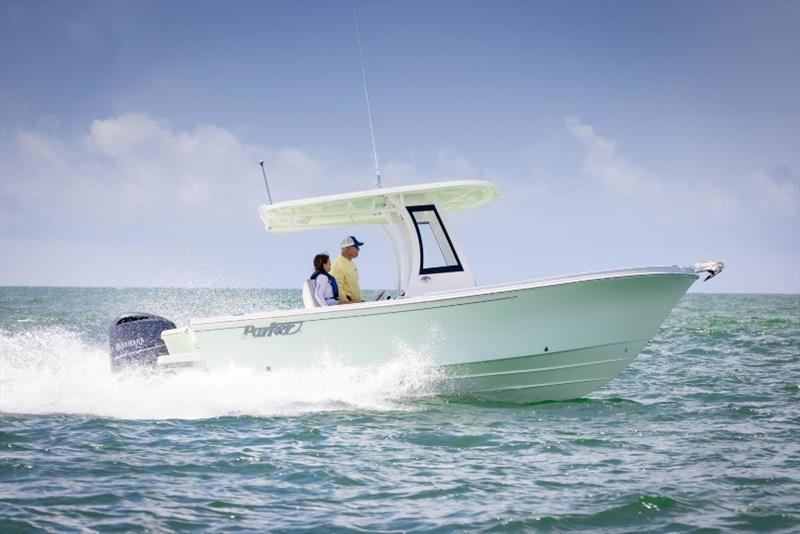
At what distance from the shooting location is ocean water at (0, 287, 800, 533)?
18.8ft

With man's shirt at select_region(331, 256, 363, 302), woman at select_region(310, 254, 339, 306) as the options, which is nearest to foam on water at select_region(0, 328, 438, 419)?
woman at select_region(310, 254, 339, 306)

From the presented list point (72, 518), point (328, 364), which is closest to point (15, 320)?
point (328, 364)

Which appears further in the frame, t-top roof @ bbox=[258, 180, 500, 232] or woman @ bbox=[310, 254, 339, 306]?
t-top roof @ bbox=[258, 180, 500, 232]

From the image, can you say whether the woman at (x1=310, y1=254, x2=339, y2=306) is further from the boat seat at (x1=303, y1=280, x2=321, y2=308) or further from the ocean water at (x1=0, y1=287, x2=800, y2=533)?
the ocean water at (x1=0, y1=287, x2=800, y2=533)

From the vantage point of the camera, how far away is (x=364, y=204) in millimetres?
10805

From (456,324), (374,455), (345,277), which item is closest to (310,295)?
(345,277)

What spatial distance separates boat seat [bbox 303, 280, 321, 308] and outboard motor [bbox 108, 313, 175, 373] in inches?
92.2

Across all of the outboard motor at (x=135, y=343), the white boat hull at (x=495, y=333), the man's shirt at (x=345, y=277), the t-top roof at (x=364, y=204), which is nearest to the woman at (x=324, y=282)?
the man's shirt at (x=345, y=277)

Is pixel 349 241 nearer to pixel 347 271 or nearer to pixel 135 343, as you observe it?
pixel 347 271

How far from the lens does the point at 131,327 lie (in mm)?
11211

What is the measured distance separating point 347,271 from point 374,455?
354cm

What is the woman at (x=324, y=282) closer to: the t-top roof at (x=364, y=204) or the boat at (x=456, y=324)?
the boat at (x=456, y=324)

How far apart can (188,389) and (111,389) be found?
119 centimetres

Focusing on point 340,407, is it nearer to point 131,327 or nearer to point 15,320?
point 131,327
